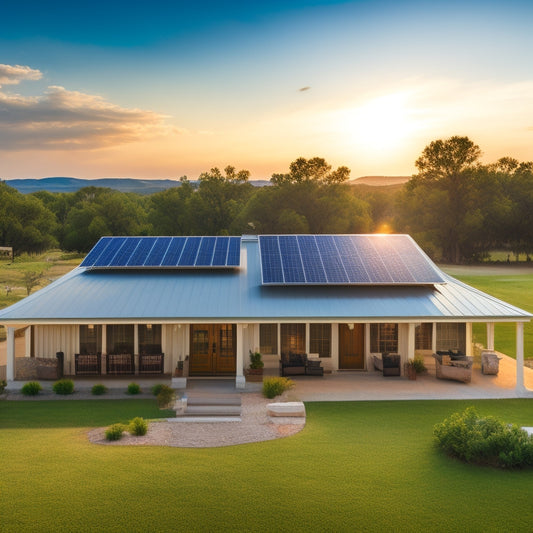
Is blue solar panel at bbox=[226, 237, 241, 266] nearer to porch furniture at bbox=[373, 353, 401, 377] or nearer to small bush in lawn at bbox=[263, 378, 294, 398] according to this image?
small bush in lawn at bbox=[263, 378, 294, 398]

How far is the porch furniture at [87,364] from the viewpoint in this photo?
56.3ft

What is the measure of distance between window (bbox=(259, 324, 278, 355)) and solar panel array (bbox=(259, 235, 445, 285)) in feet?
5.57

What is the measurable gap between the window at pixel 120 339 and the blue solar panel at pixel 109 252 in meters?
3.23

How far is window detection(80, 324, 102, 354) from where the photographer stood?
17.7 metres

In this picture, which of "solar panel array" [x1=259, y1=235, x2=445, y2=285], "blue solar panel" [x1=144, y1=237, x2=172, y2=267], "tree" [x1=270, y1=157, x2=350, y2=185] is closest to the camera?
"solar panel array" [x1=259, y1=235, x2=445, y2=285]

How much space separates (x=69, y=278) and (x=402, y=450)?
13732 mm

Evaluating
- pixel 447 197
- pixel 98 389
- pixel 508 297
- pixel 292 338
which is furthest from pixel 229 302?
pixel 447 197

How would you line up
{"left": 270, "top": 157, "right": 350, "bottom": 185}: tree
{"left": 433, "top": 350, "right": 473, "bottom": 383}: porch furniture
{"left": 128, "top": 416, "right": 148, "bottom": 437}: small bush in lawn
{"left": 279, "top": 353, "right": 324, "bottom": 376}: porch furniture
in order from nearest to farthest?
{"left": 128, "top": 416, "right": 148, "bottom": 437}: small bush in lawn
{"left": 433, "top": 350, "right": 473, "bottom": 383}: porch furniture
{"left": 279, "top": 353, "right": 324, "bottom": 376}: porch furniture
{"left": 270, "top": 157, "right": 350, "bottom": 185}: tree

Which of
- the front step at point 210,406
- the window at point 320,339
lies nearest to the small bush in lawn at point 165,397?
the front step at point 210,406

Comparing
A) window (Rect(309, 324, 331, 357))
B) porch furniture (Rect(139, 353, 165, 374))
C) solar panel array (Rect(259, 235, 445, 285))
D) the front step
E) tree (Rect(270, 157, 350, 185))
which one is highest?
tree (Rect(270, 157, 350, 185))

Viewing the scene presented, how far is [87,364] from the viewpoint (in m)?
17.2

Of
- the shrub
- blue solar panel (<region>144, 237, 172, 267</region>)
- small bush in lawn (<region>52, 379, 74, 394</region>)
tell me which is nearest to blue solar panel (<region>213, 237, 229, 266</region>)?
blue solar panel (<region>144, 237, 172, 267</region>)

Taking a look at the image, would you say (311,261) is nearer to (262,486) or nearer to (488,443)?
(488,443)

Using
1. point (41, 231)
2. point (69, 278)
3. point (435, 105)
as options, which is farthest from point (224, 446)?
point (41, 231)
